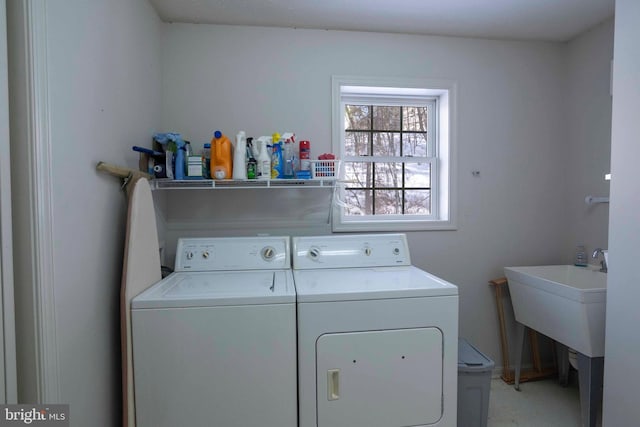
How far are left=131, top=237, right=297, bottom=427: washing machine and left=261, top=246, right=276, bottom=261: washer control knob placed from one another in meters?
0.46

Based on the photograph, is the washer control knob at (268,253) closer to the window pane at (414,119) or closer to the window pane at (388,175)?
the window pane at (388,175)

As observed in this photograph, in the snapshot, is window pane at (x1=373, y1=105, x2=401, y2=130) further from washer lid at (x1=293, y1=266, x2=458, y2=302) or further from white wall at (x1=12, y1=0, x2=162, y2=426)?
white wall at (x1=12, y1=0, x2=162, y2=426)

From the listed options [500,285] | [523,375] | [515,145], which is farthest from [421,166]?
[523,375]

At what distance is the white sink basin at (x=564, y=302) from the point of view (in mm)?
1511

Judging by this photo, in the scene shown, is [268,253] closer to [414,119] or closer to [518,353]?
[414,119]

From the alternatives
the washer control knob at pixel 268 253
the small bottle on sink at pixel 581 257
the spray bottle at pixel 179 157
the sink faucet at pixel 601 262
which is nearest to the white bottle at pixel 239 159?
the spray bottle at pixel 179 157

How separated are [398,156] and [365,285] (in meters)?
1.22

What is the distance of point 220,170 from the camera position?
5.56 feet

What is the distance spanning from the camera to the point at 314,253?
1774 mm

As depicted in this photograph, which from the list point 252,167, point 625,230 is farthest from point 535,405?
point 252,167

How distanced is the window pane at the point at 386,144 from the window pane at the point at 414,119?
115 millimetres

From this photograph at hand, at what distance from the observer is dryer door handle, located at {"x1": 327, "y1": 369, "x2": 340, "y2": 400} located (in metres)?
1.29

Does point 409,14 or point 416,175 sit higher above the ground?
point 409,14

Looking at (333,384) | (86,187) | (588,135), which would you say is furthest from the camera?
(588,135)
